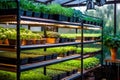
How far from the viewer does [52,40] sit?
15.0 ft

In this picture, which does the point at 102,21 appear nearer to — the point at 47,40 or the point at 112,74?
the point at 112,74

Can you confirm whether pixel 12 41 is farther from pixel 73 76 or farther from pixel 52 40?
pixel 73 76

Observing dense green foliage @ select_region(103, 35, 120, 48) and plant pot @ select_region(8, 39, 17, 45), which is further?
dense green foliage @ select_region(103, 35, 120, 48)

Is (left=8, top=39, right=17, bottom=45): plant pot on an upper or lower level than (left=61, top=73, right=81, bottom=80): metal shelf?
upper

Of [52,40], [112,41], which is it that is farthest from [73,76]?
[112,41]

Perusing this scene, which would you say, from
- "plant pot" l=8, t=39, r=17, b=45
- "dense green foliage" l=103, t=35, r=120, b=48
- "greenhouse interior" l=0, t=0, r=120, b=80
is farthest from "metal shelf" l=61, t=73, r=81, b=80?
"plant pot" l=8, t=39, r=17, b=45

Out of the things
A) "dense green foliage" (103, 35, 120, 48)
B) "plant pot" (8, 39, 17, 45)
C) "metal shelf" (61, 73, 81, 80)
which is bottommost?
"metal shelf" (61, 73, 81, 80)

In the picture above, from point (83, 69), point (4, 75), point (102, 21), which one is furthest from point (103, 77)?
point (4, 75)

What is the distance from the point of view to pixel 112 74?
6355 millimetres

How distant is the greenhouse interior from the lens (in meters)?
3.48

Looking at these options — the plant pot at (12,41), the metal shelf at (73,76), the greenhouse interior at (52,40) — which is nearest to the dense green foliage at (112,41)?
the greenhouse interior at (52,40)

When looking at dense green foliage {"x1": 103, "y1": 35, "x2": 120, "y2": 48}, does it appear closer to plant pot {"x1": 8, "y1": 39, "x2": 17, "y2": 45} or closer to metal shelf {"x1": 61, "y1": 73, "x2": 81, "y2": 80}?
metal shelf {"x1": 61, "y1": 73, "x2": 81, "y2": 80}

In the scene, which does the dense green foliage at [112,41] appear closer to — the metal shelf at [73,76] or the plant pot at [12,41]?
the metal shelf at [73,76]

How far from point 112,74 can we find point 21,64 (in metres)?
3.57
